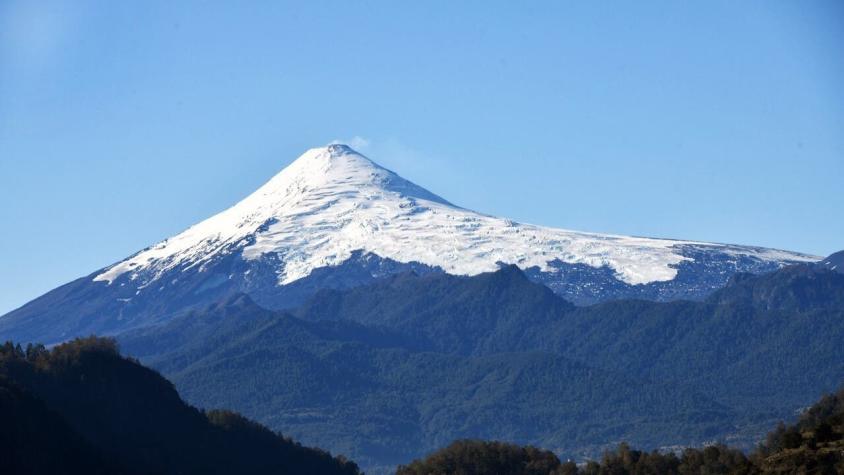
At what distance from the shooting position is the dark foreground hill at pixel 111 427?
149500 mm

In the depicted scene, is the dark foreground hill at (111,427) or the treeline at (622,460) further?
the treeline at (622,460)

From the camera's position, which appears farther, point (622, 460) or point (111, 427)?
point (111, 427)

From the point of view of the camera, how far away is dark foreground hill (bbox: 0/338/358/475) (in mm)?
149500

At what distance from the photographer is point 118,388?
181 meters

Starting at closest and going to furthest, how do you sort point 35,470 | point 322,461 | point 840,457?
point 840,457 → point 35,470 → point 322,461

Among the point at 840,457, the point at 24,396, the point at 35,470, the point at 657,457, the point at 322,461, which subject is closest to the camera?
the point at 840,457

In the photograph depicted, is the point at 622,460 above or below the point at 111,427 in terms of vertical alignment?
below

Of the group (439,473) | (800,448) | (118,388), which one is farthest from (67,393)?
(800,448)

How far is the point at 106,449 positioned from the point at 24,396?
34.1 feet

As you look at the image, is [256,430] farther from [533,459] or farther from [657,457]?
[657,457]

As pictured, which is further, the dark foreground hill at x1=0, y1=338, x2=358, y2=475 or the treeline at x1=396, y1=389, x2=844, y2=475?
the treeline at x1=396, y1=389, x2=844, y2=475

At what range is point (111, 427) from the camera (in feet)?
566

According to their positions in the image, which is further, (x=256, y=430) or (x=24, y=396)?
(x=256, y=430)

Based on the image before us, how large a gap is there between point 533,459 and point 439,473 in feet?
31.5
